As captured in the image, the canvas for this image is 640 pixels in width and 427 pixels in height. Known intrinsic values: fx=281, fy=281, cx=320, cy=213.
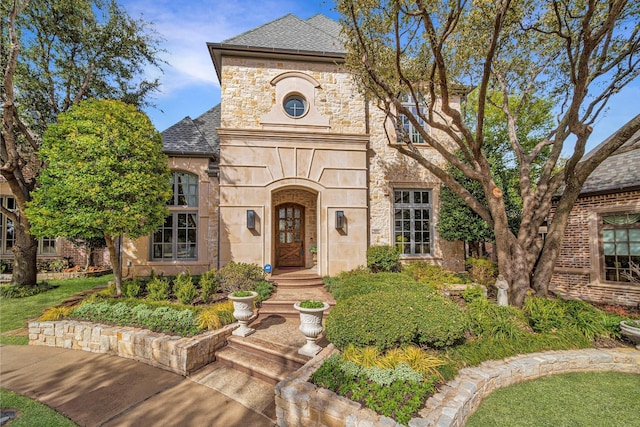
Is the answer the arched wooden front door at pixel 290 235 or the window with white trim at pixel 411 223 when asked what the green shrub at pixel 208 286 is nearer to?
the arched wooden front door at pixel 290 235

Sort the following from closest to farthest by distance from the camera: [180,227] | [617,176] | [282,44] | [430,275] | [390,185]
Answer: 1. [617,176]
2. [430,275]
3. [282,44]
4. [180,227]
5. [390,185]

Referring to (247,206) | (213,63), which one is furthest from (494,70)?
(213,63)

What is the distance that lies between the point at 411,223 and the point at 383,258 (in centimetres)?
220

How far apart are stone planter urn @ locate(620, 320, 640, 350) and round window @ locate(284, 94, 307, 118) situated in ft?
31.7

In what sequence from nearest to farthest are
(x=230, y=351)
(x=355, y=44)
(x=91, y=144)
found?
(x=230, y=351) → (x=91, y=144) → (x=355, y=44)

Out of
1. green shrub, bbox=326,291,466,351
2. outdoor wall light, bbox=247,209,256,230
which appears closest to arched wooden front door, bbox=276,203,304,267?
outdoor wall light, bbox=247,209,256,230

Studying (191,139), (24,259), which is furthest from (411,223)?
(24,259)

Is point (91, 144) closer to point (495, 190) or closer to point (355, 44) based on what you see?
point (355, 44)

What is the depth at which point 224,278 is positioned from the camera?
7980 mm

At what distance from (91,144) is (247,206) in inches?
166

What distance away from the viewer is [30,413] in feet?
12.1

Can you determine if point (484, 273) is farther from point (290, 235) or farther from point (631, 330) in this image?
point (290, 235)

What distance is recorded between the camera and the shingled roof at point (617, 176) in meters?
8.07

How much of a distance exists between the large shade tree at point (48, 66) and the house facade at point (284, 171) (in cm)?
308
